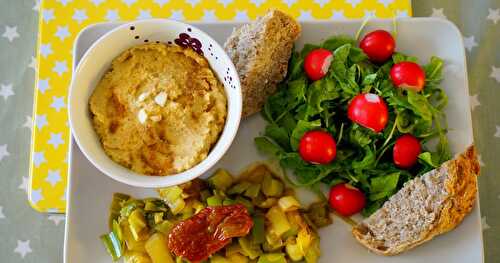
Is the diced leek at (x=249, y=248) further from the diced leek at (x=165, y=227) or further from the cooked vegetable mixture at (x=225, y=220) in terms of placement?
the diced leek at (x=165, y=227)

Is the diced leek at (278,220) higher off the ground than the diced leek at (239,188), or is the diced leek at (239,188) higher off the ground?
the diced leek at (239,188)

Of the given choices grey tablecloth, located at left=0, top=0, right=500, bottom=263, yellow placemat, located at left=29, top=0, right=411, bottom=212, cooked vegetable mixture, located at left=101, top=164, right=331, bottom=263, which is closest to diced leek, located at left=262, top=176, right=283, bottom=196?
cooked vegetable mixture, located at left=101, top=164, right=331, bottom=263

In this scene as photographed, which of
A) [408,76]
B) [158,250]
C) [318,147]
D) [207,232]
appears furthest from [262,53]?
[158,250]

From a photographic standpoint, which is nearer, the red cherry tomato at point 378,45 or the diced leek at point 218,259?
the diced leek at point 218,259

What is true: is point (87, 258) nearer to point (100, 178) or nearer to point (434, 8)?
point (100, 178)

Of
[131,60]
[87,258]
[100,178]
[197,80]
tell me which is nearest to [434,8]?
[197,80]

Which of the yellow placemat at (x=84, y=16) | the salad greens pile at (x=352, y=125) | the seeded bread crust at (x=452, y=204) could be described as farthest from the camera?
the yellow placemat at (x=84, y=16)

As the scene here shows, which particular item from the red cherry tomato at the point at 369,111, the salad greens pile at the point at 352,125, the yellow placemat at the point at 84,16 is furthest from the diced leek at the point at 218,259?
the yellow placemat at the point at 84,16
